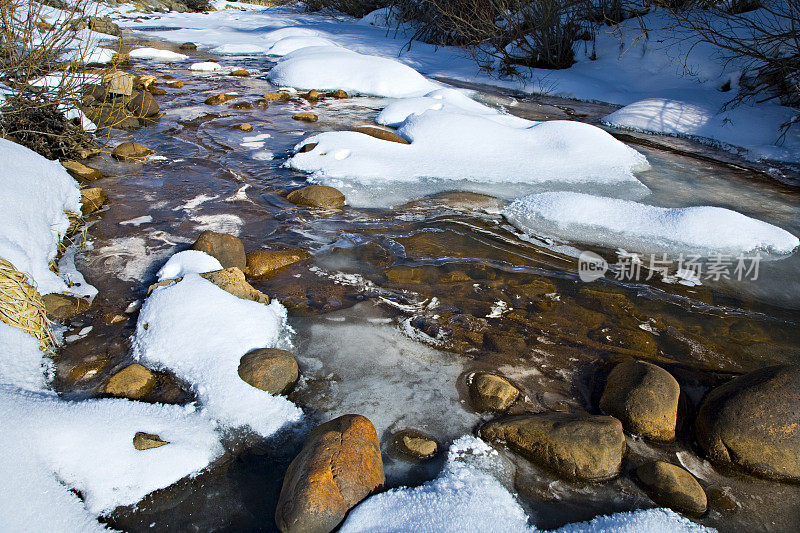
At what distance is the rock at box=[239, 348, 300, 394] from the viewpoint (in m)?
2.05

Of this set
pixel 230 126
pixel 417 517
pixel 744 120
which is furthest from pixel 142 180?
pixel 744 120

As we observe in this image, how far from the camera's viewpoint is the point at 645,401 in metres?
1.99

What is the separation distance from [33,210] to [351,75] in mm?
5326

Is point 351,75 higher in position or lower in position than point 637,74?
lower

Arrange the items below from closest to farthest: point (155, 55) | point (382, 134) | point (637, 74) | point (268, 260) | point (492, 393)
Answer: point (492, 393) < point (268, 260) < point (382, 134) < point (637, 74) < point (155, 55)

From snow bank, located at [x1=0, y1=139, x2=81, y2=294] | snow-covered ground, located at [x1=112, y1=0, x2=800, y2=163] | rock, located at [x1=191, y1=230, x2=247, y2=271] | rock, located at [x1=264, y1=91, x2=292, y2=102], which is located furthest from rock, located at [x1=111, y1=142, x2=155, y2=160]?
snow-covered ground, located at [x1=112, y1=0, x2=800, y2=163]

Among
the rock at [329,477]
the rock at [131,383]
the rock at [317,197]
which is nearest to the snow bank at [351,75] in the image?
the rock at [317,197]

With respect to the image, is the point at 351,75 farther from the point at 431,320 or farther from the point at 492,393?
the point at 492,393

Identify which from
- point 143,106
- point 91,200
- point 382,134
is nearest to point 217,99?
point 143,106

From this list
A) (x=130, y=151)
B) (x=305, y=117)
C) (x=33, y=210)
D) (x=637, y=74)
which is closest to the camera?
(x=33, y=210)

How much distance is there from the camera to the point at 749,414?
1.89m

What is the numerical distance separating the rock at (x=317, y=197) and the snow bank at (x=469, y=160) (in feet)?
0.43

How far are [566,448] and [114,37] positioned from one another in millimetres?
13381

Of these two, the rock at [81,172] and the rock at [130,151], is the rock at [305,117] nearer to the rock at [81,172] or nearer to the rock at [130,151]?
the rock at [130,151]
